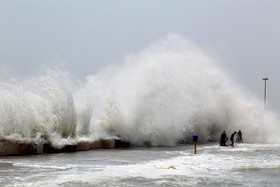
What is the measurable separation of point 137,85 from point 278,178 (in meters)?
17.5

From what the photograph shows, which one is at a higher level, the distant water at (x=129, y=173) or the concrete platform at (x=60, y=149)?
the concrete platform at (x=60, y=149)

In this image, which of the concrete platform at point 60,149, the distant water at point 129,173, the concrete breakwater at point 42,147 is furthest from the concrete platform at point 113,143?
the distant water at point 129,173

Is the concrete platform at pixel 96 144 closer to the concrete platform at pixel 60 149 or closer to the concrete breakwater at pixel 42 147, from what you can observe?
the concrete breakwater at pixel 42 147

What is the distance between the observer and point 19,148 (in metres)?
15.7

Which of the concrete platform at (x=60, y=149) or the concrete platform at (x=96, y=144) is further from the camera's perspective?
the concrete platform at (x=96, y=144)

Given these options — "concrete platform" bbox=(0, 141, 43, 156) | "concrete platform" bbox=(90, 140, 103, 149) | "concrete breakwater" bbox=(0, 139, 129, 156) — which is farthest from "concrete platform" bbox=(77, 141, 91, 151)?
"concrete platform" bbox=(0, 141, 43, 156)

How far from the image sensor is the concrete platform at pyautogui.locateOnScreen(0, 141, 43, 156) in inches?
596

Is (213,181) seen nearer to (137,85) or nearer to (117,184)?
(117,184)

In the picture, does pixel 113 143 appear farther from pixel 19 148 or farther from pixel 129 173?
pixel 129 173

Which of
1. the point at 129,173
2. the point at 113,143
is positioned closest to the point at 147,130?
the point at 113,143

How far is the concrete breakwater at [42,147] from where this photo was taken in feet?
50.1

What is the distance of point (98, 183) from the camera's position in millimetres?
9430

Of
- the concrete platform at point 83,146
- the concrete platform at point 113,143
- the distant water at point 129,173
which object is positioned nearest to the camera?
the distant water at point 129,173

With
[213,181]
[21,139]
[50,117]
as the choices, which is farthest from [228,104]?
[213,181]
